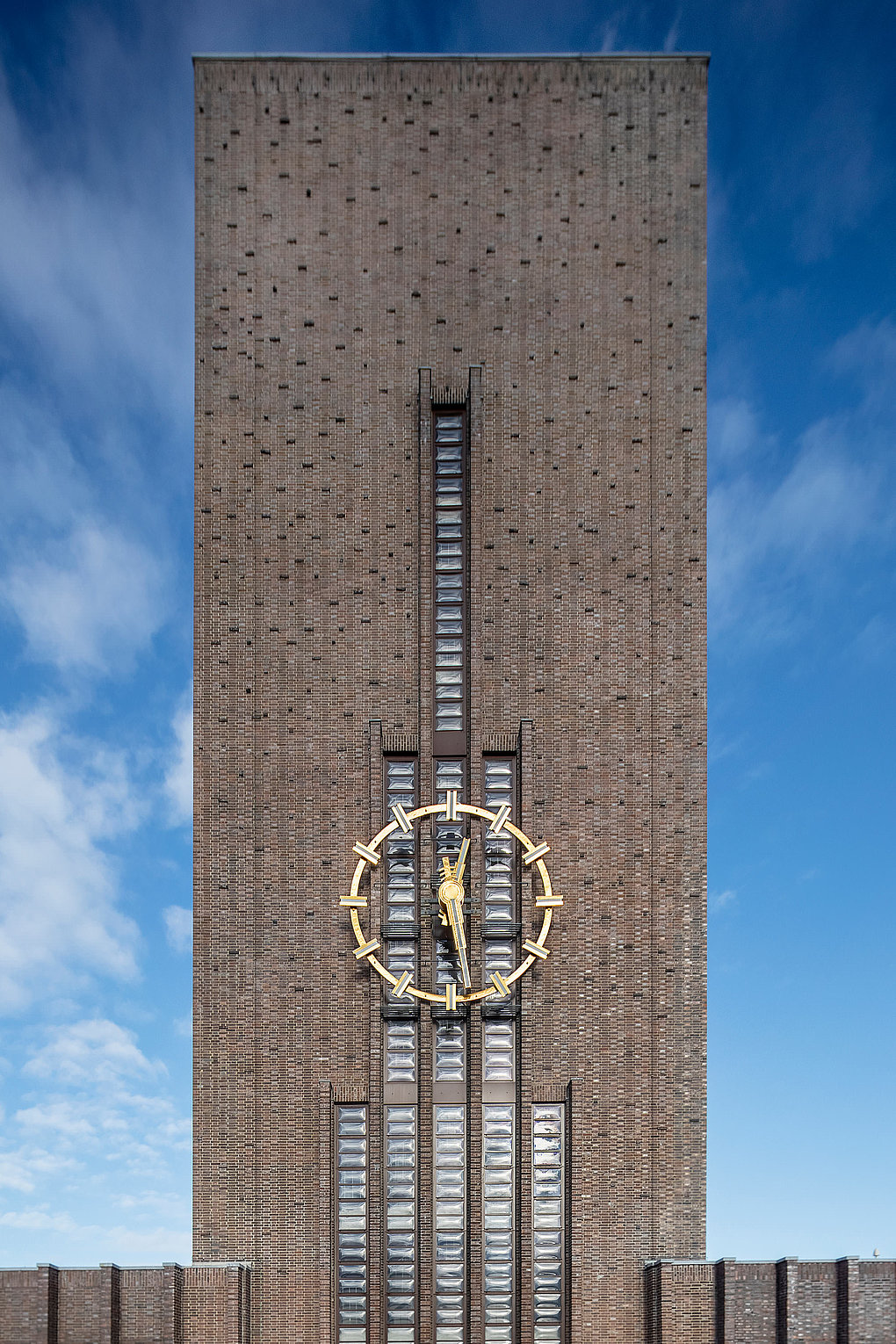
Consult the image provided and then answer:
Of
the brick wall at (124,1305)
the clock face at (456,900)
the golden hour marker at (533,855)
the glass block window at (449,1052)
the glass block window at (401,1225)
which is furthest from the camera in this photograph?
the golden hour marker at (533,855)

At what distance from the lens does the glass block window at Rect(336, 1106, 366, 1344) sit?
16250 millimetres

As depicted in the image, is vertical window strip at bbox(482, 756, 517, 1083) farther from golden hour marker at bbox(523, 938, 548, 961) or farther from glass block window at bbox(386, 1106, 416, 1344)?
glass block window at bbox(386, 1106, 416, 1344)

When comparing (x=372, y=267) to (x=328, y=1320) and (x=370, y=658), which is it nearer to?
(x=370, y=658)

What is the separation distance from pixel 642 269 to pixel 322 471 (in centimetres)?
671

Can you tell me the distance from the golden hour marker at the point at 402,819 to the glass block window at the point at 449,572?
1.49 meters

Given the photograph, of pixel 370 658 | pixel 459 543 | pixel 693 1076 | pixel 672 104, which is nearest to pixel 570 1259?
pixel 693 1076

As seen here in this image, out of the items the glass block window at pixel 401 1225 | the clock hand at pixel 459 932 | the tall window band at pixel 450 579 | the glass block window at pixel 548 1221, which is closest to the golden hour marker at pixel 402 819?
the tall window band at pixel 450 579

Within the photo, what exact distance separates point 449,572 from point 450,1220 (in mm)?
10538

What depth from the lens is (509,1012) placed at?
16859 mm

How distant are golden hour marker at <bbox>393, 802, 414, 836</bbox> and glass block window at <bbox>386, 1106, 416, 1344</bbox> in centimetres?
443

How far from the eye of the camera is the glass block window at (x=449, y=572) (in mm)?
17672

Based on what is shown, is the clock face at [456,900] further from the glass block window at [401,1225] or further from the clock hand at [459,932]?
the glass block window at [401,1225]

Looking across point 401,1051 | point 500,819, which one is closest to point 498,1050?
point 401,1051

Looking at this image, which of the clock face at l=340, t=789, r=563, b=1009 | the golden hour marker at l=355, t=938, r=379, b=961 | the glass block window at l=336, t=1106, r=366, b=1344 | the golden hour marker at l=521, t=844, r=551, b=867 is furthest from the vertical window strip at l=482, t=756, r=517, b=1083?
the glass block window at l=336, t=1106, r=366, b=1344
